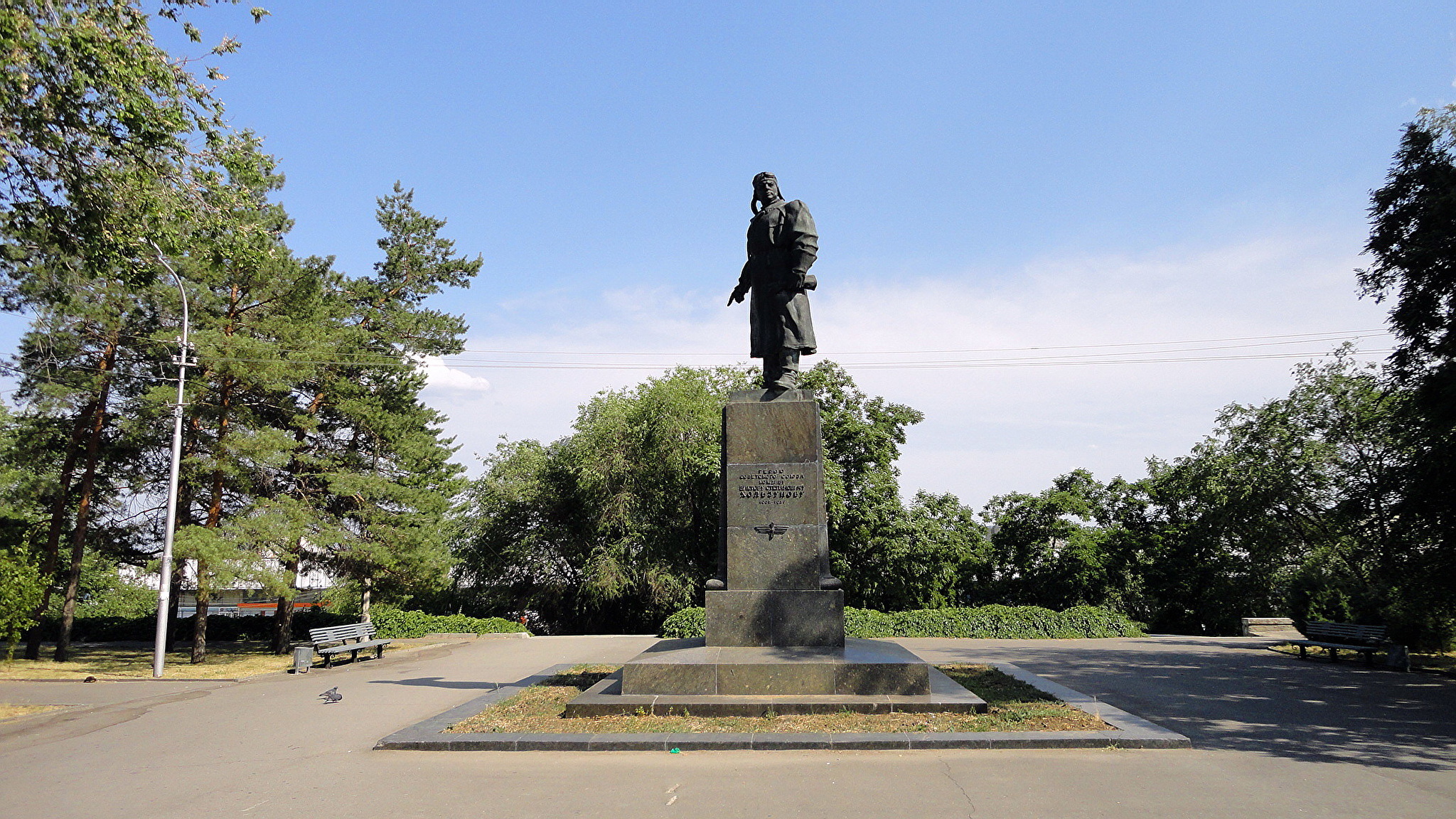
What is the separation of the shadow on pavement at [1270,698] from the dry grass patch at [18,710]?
13.8m

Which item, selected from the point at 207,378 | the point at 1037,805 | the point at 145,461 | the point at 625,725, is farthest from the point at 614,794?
the point at 145,461

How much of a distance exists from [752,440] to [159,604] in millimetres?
12535

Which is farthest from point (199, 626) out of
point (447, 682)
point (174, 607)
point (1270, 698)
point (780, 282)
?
point (1270, 698)

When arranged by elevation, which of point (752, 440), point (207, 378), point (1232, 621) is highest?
point (207, 378)

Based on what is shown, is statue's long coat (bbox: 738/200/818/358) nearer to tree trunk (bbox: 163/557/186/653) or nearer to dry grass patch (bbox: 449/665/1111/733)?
dry grass patch (bbox: 449/665/1111/733)

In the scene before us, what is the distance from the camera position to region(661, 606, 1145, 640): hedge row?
65.7ft

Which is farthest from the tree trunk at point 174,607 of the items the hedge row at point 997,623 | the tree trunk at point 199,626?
the hedge row at point 997,623

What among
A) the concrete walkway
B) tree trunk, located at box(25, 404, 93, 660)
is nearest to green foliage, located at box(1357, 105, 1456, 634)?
the concrete walkway

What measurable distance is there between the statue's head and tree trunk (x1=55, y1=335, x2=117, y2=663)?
1601 centimetres

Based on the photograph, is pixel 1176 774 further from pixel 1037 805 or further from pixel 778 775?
pixel 778 775

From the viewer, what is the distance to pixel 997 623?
2027 centimetres

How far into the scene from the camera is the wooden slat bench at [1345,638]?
1379 centimetres

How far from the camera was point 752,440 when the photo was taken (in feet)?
34.1

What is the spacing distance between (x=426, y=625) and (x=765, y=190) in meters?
18.5
